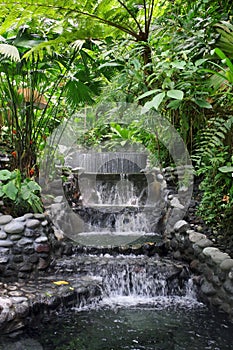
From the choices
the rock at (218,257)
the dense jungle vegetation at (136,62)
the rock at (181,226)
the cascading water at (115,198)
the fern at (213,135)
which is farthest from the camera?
the cascading water at (115,198)

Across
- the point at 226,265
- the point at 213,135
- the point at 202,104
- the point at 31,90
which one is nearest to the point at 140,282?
the point at 226,265

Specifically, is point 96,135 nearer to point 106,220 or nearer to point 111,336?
point 106,220

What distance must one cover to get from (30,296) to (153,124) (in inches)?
117

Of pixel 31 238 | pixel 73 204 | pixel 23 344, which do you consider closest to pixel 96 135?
pixel 73 204

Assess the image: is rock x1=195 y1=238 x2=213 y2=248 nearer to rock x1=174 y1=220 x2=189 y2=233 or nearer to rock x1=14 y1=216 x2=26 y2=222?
rock x1=174 y1=220 x2=189 y2=233

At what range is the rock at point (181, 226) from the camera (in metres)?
4.06

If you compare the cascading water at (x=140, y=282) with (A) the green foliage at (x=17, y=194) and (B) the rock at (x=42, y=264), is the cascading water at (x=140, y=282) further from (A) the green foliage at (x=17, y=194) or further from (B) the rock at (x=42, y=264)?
(A) the green foliage at (x=17, y=194)

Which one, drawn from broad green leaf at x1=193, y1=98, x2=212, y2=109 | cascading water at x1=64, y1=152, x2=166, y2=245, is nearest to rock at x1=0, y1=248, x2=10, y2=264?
cascading water at x1=64, y1=152, x2=166, y2=245

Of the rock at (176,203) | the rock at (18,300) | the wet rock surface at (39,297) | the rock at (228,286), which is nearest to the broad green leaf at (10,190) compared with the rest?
the wet rock surface at (39,297)

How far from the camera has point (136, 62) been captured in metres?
2.49

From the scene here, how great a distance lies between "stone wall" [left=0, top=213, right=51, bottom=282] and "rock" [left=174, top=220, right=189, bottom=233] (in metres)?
1.53

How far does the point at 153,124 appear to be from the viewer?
493 cm

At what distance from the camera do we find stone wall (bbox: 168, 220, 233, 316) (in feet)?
9.46

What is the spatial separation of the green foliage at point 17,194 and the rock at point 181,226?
1.61m
